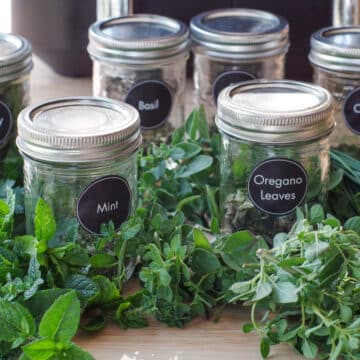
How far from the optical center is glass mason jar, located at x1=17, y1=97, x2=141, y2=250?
0.73 metres

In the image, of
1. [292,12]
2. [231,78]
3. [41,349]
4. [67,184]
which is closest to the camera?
[41,349]

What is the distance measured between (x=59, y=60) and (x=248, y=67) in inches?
13.2

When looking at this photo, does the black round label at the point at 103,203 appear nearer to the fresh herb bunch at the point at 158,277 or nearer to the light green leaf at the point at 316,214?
the fresh herb bunch at the point at 158,277

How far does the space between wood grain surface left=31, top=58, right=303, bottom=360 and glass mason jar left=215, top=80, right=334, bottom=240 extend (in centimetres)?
8

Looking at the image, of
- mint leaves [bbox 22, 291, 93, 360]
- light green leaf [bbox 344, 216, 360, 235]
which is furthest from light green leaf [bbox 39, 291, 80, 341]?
light green leaf [bbox 344, 216, 360, 235]

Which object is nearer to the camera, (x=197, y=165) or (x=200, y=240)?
(x=200, y=240)

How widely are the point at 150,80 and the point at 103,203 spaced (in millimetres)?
217

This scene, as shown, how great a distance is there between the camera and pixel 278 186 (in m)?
0.77

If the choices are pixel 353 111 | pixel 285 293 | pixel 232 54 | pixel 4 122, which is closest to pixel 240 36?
pixel 232 54

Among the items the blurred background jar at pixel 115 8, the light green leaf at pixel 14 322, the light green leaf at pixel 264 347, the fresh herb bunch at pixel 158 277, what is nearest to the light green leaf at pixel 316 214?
the fresh herb bunch at pixel 158 277

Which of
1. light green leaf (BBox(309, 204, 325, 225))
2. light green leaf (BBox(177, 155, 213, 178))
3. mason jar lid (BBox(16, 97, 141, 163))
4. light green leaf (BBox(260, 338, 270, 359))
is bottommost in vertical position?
light green leaf (BBox(260, 338, 270, 359))

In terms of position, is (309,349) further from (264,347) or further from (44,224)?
(44,224)

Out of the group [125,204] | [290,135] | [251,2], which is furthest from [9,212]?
[251,2]

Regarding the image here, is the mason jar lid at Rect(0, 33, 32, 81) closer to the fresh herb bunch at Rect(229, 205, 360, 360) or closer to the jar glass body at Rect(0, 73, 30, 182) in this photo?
the jar glass body at Rect(0, 73, 30, 182)
